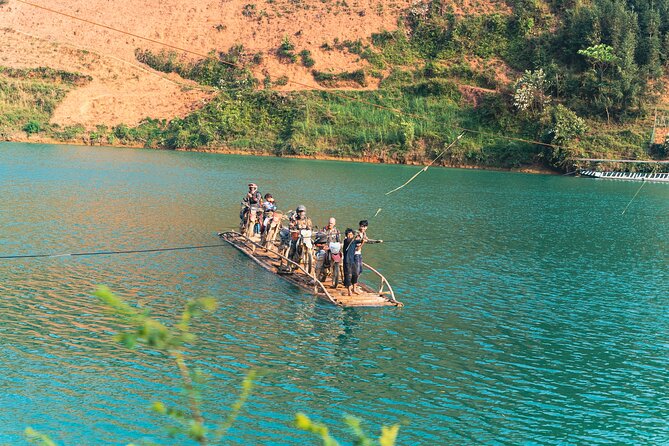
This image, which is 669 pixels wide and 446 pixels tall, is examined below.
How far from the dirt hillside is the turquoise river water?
5140 centimetres

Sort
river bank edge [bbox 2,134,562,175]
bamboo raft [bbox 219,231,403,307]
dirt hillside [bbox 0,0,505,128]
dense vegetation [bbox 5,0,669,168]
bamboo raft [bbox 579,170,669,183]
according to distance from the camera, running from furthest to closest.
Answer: dirt hillside [bbox 0,0,505,128], dense vegetation [bbox 5,0,669,168], river bank edge [bbox 2,134,562,175], bamboo raft [bbox 579,170,669,183], bamboo raft [bbox 219,231,403,307]

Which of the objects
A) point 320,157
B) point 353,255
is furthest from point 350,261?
point 320,157

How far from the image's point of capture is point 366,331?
19297 millimetres

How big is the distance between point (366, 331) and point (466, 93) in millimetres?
72439

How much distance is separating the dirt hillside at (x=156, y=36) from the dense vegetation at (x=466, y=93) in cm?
227

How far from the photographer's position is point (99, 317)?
61.4 feet

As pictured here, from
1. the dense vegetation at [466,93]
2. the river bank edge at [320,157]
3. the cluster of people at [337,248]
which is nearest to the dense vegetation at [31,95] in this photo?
the river bank edge at [320,157]

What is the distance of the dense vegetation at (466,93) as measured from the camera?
261 feet

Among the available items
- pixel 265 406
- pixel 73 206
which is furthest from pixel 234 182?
pixel 265 406

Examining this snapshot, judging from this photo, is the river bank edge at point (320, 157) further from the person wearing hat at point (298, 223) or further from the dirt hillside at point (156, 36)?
the person wearing hat at point (298, 223)

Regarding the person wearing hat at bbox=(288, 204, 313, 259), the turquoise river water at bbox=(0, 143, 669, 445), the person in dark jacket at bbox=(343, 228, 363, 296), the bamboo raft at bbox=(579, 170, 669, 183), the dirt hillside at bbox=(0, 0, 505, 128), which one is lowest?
the turquoise river water at bbox=(0, 143, 669, 445)

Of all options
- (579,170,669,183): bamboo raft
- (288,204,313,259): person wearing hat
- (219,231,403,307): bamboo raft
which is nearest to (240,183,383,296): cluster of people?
(288,204,313,259): person wearing hat

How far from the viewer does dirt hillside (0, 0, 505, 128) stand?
91125 mm

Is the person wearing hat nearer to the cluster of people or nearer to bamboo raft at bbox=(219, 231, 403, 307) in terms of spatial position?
the cluster of people
